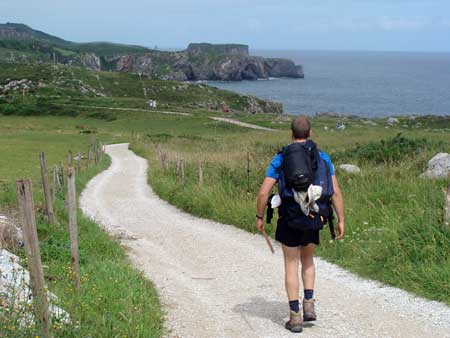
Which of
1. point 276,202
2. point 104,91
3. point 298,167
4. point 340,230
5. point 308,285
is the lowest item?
point 104,91

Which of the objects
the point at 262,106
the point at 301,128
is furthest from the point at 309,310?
the point at 262,106

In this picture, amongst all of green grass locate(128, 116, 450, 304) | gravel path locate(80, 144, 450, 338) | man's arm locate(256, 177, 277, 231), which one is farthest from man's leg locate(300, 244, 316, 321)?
green grass locate(128, 116, 450, 304)

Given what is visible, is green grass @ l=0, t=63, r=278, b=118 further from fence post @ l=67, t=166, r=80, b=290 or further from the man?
the man

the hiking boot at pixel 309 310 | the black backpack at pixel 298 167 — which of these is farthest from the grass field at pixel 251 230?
the black backpack at pixel 298 167

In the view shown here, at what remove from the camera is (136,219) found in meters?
17.5

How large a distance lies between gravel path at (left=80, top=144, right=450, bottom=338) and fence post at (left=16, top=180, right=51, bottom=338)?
68.2 inches

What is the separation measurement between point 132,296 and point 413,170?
38.9 ft

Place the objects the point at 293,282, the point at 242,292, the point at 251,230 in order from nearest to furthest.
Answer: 1. the point at 293,282
2. the point at 242,292
3. the point at 251,230

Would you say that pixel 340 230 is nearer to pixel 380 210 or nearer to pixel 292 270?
pixel 292 270

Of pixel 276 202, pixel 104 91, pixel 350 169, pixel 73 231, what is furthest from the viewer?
pixel 104 91

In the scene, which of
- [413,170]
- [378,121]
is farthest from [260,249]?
[378,121]

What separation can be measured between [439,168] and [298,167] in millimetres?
10400

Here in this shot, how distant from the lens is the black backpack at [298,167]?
6.55 meters

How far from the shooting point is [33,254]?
6.15m
